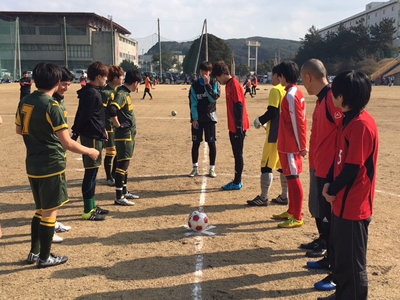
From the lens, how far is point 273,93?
5.63 m

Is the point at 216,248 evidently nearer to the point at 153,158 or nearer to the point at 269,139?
the point at 269,139

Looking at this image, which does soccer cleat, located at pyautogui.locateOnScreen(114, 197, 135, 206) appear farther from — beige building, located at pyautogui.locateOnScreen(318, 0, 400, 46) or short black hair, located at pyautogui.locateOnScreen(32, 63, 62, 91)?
beige building, located at pyautogui.locateOnScreen(318, 0, 400, 46)

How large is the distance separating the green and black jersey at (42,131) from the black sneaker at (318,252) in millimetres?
2845

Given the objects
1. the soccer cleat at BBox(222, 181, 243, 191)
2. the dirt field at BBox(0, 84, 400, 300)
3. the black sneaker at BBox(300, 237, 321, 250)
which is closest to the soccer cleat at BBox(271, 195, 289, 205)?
the dirt field at BBox(0, 84, 400, 300)

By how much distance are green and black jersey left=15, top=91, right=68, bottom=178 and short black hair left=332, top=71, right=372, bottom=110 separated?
252 centimetres

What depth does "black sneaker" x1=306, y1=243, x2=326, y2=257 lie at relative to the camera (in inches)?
171

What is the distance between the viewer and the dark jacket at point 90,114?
5121 millimetres

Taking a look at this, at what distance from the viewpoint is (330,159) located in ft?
11.9

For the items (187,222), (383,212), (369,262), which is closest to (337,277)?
→ (369,262)

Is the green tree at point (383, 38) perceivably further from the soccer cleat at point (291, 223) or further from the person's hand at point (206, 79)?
the soccer cleat at point (291, 223)

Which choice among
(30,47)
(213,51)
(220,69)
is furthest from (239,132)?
(30,47)

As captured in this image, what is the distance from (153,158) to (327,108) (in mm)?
6298

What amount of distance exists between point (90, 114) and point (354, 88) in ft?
11.3

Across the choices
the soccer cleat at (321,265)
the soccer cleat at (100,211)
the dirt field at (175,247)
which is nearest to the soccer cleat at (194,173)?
the dirt field at (175,247)
